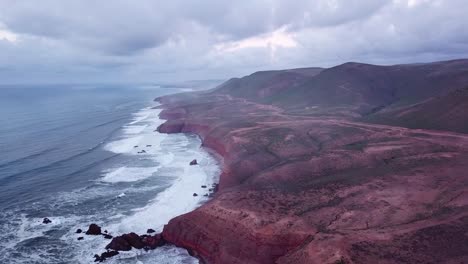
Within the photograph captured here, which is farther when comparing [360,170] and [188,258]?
[360,170]

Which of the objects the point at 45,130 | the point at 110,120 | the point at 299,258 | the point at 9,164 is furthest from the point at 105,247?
the point at 110,120

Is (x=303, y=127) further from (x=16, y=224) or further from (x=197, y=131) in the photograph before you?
(x=16, y=224)

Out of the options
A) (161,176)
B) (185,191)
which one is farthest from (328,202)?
(161,176)

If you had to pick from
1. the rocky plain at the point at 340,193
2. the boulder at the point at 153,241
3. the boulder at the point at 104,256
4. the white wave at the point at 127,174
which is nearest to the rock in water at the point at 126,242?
the boulder at the point at 153,241

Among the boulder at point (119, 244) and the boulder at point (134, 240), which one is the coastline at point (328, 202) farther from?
the boulder at point (119, 244)

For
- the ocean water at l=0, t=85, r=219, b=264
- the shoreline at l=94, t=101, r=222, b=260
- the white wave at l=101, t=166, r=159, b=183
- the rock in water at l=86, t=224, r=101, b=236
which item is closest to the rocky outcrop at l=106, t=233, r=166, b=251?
the shoreline at l=94, t=101, r=222, b=260

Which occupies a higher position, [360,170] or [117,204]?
[360,170]
